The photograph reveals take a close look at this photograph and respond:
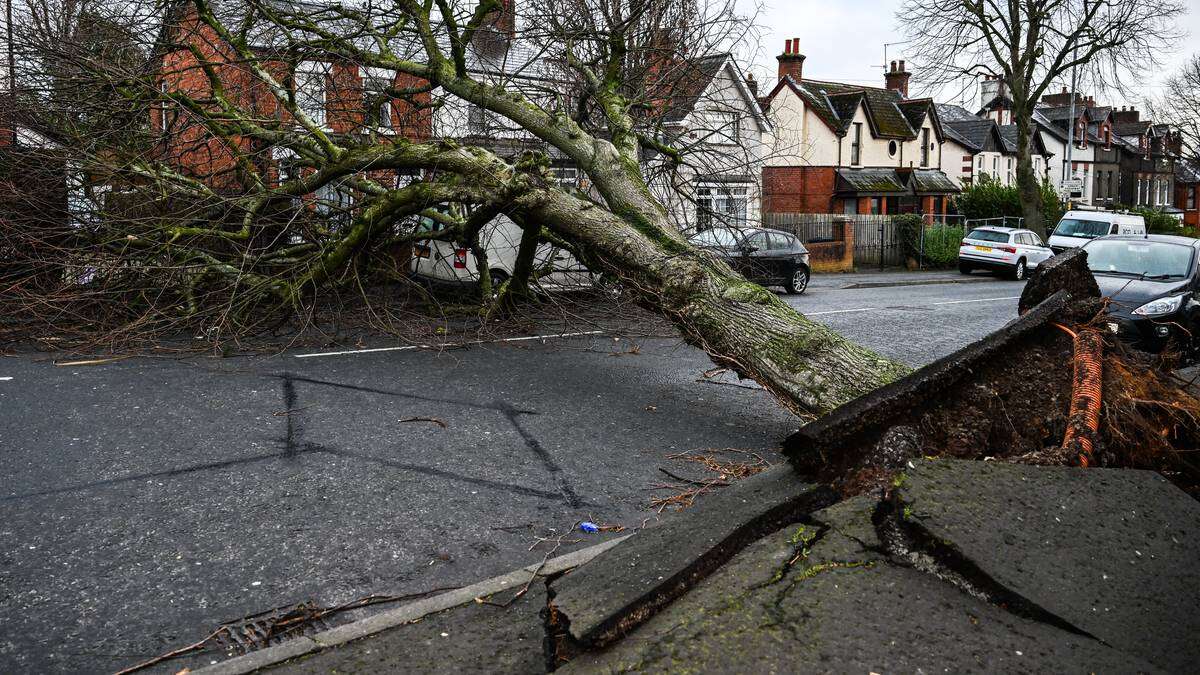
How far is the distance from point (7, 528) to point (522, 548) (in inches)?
101

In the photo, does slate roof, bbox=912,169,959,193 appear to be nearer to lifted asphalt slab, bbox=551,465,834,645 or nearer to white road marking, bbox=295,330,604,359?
white road marking, bbox=295,330,604,359

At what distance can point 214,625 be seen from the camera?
140 inches

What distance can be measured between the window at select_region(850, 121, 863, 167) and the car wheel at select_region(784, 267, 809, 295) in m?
24.4

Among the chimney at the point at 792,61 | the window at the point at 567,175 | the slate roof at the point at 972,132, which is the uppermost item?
the chimney at the point at 792,61

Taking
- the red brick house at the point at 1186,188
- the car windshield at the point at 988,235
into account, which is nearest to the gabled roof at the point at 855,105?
the car windshield at the point at 988,235

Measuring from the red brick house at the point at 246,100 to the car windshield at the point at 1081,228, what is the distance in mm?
27069

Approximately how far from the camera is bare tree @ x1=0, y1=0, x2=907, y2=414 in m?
9.12

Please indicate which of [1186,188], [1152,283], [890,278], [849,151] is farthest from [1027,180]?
[1186,188]

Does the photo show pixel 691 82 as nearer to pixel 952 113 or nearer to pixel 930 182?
pixel 930 182

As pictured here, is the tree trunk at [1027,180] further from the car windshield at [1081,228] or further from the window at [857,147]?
the window at [857,147]

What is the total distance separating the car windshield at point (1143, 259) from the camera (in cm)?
1158


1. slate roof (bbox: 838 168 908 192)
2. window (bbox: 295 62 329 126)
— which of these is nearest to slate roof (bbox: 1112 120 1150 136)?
slate roof (bbox: 838 168 908 192)

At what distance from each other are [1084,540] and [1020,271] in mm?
28755

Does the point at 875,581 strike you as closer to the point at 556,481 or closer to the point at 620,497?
the point at 620,497
